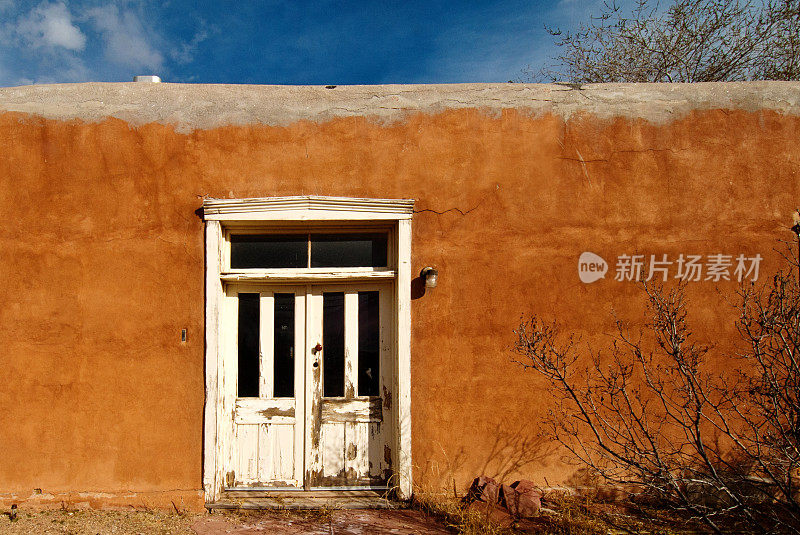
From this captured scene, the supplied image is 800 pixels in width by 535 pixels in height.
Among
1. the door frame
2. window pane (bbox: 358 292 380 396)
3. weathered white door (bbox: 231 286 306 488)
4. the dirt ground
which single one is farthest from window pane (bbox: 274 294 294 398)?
the dirt ground

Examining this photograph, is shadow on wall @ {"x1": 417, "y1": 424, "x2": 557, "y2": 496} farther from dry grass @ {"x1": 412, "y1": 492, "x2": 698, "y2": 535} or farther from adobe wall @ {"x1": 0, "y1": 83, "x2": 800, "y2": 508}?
dry grass @ {"x1": 412, "y1": 492, "x2": 698, "y2": 535}

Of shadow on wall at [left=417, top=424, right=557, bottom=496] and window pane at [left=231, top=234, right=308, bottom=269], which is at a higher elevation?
window pane at [left=231, top=234, right=308, bottom=269]

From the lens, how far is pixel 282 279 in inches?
176

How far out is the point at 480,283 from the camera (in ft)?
14.5

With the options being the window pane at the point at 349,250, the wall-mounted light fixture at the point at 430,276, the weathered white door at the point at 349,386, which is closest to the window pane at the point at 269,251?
the window pane at the point at 349,250

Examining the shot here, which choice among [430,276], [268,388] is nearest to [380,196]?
[430,276]

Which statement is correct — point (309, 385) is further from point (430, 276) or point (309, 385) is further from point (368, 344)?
point (430, 276)

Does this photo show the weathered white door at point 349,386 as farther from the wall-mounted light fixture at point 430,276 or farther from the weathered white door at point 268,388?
the wall-mounted light fixture at point 430,276

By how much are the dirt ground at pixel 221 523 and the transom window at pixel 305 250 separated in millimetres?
2043

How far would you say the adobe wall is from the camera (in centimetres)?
430

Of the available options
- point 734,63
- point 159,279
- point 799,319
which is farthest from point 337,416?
point 734,63

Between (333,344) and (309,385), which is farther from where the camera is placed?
Answer: (333,344)

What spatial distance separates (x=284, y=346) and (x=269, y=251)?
85 cm

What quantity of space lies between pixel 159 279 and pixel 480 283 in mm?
2695
